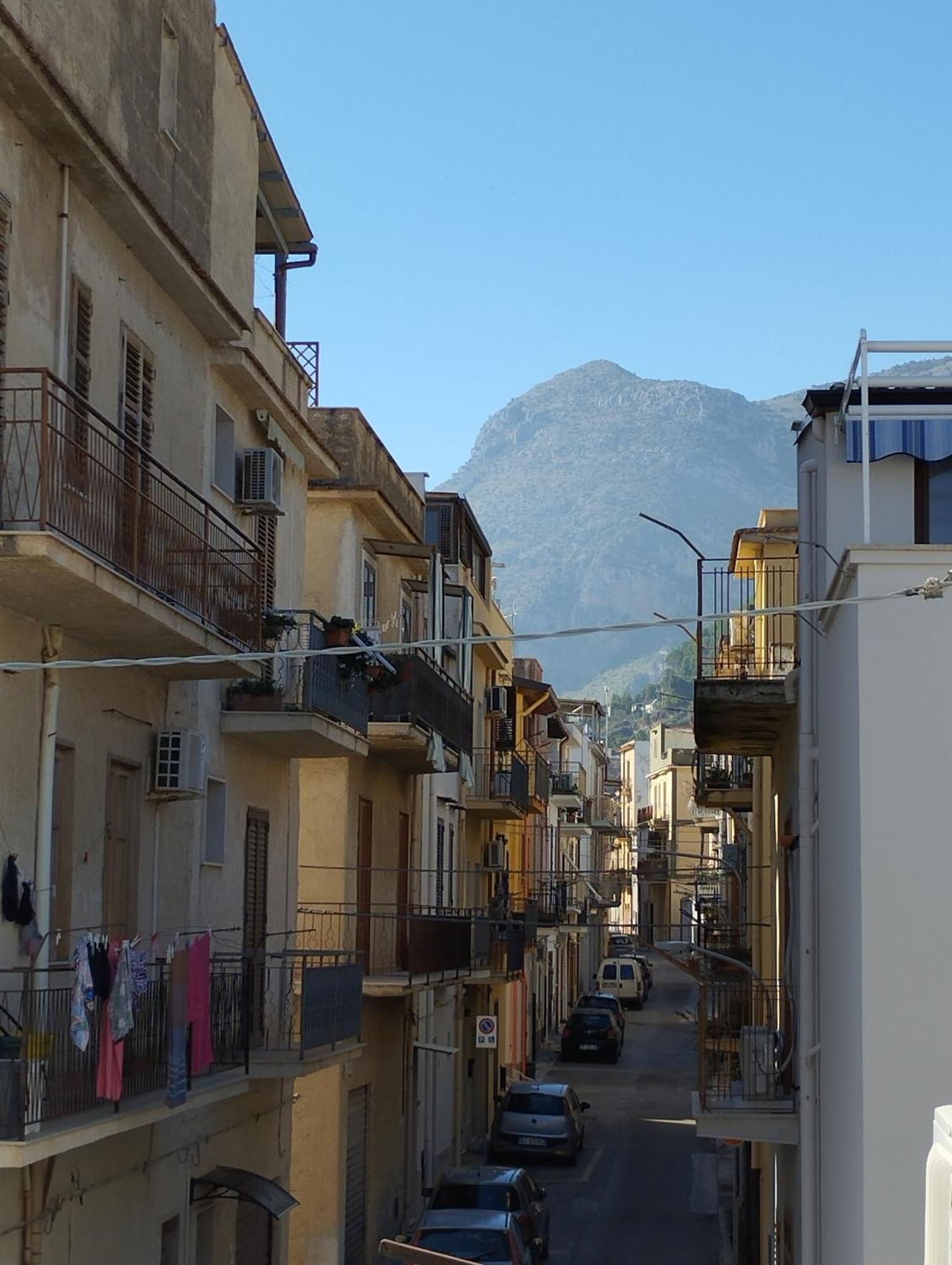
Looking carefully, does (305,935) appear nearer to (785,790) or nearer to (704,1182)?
(785,790)

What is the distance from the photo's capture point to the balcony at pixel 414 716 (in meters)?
23.9

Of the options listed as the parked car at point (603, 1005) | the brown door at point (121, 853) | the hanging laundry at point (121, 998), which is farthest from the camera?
the parked car at point (603, 1005)

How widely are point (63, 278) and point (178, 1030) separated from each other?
17.9 feet

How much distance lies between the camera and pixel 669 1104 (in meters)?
44.5

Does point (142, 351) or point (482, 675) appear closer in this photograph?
point (142, 351)

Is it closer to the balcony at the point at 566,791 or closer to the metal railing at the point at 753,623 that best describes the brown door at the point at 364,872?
the metal railing at the point at 753,623

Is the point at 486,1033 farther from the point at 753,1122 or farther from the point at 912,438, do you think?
the point at 912,438

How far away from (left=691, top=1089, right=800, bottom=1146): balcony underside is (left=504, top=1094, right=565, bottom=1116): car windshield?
1806 centimetres

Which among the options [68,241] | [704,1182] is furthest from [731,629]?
[68,241]

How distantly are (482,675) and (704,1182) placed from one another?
1345 cm

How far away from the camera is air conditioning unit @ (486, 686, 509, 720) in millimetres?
42969

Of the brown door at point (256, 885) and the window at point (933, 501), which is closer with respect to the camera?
the window at point (933, 501)

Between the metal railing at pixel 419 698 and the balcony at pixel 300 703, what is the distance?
7.29ft

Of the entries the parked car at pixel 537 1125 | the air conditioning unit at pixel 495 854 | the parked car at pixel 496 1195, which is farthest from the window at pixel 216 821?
the air conditioning unit at pixel 495 854
